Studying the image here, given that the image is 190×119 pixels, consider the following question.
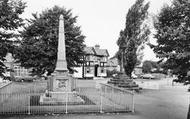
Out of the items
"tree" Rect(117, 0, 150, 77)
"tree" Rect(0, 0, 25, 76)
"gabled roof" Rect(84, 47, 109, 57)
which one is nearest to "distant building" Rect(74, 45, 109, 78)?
"gabled roof" Rect(84, 47, 109, 57)

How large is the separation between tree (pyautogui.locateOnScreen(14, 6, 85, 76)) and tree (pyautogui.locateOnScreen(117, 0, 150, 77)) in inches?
270

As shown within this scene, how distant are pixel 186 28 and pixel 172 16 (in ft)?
3.17

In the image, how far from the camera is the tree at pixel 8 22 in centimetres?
1000

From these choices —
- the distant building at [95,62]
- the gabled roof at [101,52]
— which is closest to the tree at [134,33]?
the distant building at [95,62]

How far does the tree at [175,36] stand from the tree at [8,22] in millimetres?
6275

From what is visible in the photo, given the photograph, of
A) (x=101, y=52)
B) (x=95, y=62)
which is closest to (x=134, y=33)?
(x=95, y=62)

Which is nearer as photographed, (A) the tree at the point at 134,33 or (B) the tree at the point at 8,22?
(B) the tree at the point at 8,22

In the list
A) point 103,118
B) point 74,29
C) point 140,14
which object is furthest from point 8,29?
point 140,14

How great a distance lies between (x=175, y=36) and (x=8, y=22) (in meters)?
7.17

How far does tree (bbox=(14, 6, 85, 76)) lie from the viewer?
2386cm

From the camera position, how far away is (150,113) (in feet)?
43.9

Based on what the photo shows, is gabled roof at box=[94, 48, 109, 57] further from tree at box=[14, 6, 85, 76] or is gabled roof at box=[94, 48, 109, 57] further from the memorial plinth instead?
the memorial plinth

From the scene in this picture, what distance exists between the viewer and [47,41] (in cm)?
2462

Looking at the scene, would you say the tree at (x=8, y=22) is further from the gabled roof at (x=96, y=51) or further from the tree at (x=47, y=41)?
the gabled roof at (x=96, y=51)
